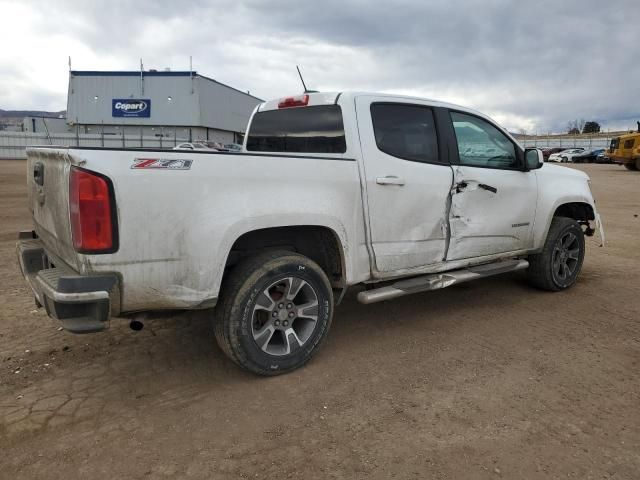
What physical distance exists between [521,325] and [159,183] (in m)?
3.33

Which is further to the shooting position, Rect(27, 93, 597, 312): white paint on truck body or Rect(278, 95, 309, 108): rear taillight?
Rect(278, 95, 309, 108): rear taillight

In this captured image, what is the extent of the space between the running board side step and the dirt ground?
0.43m

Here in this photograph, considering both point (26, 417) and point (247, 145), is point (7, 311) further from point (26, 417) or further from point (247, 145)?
point (247, 145)

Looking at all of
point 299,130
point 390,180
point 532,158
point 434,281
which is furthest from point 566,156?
point 390,180

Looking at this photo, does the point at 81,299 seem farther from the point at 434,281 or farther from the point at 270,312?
the point at 434,281

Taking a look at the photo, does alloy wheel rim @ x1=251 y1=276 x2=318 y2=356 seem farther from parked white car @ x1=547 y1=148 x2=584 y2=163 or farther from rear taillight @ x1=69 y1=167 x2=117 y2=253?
parked white car @ x1=547 y1=148 x2=584 y2=163

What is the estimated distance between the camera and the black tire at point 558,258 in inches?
210

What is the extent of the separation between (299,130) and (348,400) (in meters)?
2.26

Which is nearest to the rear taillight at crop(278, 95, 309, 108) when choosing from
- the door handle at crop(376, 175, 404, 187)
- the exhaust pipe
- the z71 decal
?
the door handle at crop(376, 175, 404, 187)

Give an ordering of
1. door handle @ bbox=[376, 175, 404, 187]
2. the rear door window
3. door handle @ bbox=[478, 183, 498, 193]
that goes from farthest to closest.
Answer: door handle @ bbox=[478, 183, 498, 193] < the rear door window < door handle @ bbox=[376, 175, 404, 187]

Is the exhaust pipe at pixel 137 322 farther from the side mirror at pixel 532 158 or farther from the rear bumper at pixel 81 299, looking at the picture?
the side mirror at pixel 532 158

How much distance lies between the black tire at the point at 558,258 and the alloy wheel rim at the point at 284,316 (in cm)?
303

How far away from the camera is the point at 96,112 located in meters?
47.4

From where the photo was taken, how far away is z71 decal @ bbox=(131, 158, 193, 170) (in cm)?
275
